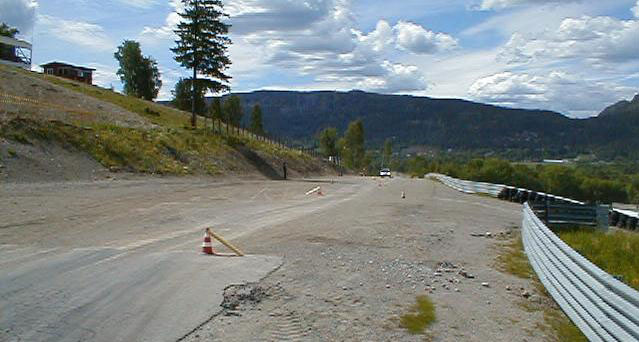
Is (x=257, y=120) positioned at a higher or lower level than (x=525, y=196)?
higher

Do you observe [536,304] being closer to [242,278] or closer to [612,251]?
[242,278]

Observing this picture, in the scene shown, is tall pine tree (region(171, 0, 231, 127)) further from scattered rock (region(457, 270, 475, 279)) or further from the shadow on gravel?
scattered rock (region(457, 270, 475, 279))

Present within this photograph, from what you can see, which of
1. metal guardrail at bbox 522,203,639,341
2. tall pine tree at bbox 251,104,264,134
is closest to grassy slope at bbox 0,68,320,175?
metal guardrail at bbox 522,203,639,341

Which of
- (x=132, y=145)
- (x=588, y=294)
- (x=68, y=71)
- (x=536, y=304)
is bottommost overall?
(x=536, y=304)

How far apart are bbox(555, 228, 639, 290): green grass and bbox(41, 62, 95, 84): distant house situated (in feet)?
315

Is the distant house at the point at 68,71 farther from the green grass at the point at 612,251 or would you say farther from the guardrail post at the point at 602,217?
the green grass at the point at 612,251

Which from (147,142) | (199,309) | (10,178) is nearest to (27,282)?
(199,309)

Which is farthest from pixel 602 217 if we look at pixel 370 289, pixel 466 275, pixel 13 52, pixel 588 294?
pixel 13 52

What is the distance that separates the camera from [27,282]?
31.5ft

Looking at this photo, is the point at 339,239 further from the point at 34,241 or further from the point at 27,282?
the point at 27,282

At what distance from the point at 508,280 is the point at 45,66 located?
10390cm

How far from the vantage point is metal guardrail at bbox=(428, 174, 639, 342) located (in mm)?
7121

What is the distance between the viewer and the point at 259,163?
5325cm

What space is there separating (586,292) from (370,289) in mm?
3324
